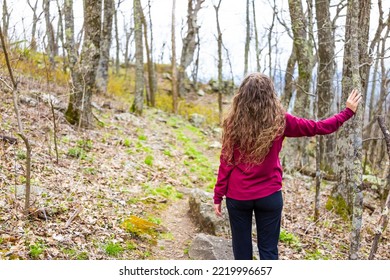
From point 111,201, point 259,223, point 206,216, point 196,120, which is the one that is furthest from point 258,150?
point 196,120

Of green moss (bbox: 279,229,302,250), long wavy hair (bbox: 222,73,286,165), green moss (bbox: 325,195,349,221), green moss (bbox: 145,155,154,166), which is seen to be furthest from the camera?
green moss (bbox: 145,155,154,166)

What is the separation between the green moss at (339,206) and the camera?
6.93m

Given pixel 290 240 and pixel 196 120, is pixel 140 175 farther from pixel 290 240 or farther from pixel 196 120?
pixel 196 120

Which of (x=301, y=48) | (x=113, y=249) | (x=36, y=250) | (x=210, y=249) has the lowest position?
(x=210, y=249)

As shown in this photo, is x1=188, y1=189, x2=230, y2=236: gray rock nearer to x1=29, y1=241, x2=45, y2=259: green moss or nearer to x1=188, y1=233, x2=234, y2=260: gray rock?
x1=188, y1=233, x2=234, y2=260: gray rock

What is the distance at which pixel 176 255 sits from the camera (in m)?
5.03

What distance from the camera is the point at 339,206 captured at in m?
7.02

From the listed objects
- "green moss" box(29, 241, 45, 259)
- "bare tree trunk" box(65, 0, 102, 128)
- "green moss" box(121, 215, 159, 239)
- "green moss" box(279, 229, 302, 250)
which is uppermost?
"bare tree trunk" box(65, 0, 102, 128)

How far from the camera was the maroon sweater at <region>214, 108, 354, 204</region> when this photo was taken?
312cm

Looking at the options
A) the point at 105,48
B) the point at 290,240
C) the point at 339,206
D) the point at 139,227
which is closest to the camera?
the point at 139,227

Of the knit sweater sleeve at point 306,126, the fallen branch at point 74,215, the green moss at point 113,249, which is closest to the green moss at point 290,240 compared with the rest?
the green moss at point 113,249

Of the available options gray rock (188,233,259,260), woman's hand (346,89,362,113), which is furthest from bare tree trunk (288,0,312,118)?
woman's hand (346,89,362,113)

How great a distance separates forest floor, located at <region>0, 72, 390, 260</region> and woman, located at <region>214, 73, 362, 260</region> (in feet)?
6.77

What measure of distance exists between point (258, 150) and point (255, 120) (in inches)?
11.0
